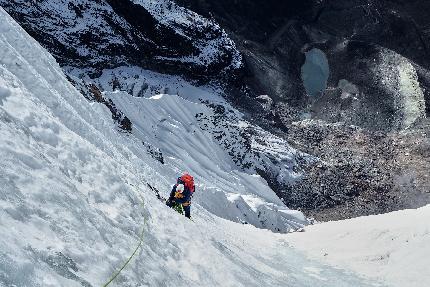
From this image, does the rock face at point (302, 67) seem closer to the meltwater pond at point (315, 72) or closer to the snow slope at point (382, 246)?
the meltwater pond at point (315, 72)

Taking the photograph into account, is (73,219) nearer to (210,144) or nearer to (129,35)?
(210,144)

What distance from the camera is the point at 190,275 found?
8.10 meters

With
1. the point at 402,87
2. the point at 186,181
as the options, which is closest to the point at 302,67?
the point at 402,87

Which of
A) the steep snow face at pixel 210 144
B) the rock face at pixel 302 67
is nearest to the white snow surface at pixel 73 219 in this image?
the steep snow face at pixel 210 144

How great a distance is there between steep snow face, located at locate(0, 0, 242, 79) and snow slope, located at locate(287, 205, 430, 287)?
2359 centimetres

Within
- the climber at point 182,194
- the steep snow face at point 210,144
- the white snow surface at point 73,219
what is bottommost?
the steep snow face at point 210,144

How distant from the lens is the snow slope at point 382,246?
13.7 meters

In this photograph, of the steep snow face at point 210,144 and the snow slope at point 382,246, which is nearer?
the snow slope at point 382,246

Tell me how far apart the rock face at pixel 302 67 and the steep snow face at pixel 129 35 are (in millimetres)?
85

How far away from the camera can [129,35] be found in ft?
129

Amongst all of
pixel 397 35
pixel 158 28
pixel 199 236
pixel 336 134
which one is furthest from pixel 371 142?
pixel 199 236

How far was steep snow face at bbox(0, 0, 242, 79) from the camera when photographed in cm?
3625

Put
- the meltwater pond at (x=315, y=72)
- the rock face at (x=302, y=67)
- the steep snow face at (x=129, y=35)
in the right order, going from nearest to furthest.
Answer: the rock face at (x=302, y=67)
the steep snow face at (x=129, y=35)
the meltwater pond at (x=315, y=72)

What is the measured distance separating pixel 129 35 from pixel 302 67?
17.7 metres
